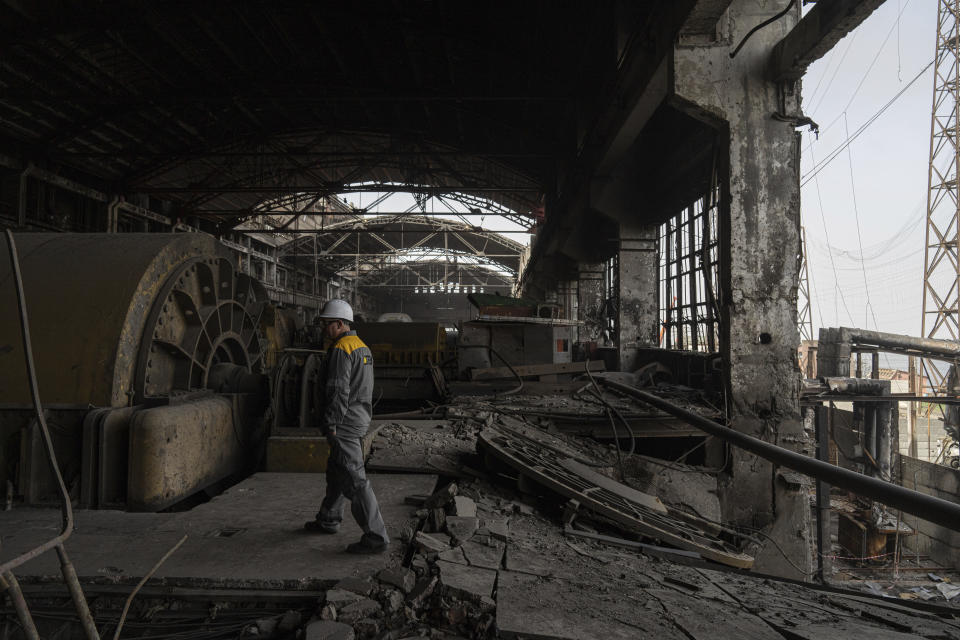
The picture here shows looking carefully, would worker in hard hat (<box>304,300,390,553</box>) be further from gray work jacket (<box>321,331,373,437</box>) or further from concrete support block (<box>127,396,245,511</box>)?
concrete support block (<box>127,396,245,511</box>)

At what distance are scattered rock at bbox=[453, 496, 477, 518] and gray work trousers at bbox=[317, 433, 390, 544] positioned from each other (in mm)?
648

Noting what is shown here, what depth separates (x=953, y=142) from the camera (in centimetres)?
2217

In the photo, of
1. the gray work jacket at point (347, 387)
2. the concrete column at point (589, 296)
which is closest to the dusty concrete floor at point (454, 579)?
the gray work jacket at point (347, 387)

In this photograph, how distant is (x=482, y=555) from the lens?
3262mm

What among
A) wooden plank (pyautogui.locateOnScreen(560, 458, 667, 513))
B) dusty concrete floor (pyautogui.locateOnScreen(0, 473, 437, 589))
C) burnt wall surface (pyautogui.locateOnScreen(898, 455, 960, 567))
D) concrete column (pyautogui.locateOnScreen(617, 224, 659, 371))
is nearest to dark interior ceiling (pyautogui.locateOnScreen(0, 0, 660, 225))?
concrete column (pyautogui.locateOnScreen(617, 224, 659, 371))

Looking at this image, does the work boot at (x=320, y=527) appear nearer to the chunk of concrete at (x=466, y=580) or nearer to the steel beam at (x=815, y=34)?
the chunk of concrete at (x=466, y=580)

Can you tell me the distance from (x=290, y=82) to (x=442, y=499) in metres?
11.8

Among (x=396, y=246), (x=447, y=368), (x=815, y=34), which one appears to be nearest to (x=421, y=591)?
(x=815, y=34)

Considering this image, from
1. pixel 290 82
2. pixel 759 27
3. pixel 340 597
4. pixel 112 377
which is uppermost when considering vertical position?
pixel 290 82

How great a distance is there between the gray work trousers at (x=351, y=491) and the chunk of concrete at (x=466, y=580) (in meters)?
0.48

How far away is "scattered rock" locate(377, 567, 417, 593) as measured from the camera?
2.83 m

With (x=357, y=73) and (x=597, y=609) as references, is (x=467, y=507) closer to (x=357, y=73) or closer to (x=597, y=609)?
(x=597, y=609)

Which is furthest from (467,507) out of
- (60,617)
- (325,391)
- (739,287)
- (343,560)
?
(739,287)

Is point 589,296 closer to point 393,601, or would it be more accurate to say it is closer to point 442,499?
point 442,499
